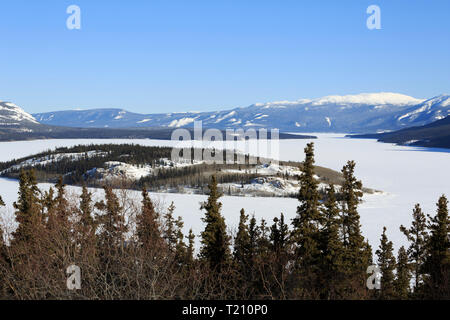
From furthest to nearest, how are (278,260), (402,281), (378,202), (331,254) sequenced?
(378,202) < (402,281) < (278,260) < (331,254)

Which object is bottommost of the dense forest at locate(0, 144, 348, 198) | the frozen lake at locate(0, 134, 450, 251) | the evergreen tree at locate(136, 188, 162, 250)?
the frozen lake at locate(0, 134, 450, 251)

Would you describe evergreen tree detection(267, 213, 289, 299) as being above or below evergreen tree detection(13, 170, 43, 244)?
below

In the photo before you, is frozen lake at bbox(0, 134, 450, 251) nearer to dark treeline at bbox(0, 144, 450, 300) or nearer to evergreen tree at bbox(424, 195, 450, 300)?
evergreen tree at bbox(424, 195, 450, 300)

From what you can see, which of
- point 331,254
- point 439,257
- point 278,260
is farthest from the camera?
point 439,257

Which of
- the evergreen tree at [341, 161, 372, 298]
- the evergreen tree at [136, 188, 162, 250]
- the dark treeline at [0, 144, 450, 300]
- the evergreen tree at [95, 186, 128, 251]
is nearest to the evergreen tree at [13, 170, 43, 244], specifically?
the dark treeline at [0, 144, 450, 300]

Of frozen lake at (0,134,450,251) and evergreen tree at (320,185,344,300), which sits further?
frozen lake at (0,134,450,251)

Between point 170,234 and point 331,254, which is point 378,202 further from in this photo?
point 331,254

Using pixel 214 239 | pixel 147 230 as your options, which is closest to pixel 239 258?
pixel 214 239
